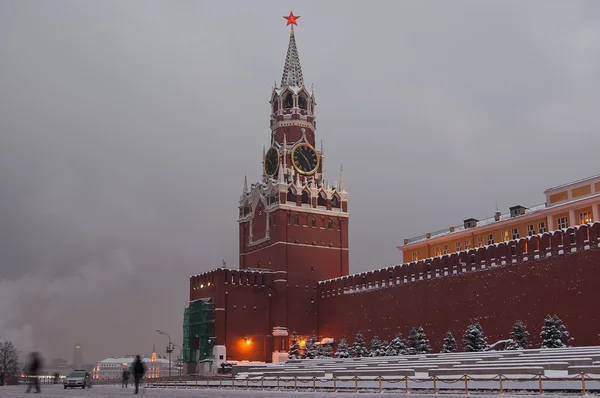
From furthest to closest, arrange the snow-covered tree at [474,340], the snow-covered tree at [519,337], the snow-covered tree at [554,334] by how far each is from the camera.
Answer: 1. the snow-covered tree at [474,340]
2. the snow-covered tree at [519,337]
3. the snow-covered tree at [554,334]

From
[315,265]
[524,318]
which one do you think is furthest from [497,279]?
[315,265]

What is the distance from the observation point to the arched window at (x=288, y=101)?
7762cm

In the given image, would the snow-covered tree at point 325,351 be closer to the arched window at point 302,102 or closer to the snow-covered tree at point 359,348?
the snow-covered tree at point 359,348

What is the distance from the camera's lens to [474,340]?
48688 millimetres

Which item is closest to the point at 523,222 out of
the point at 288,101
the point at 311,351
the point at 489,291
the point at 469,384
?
the point at 489,291

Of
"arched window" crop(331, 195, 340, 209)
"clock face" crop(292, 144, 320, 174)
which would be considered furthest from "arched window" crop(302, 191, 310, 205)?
"arched window" crop(331, 195, 340, 209)

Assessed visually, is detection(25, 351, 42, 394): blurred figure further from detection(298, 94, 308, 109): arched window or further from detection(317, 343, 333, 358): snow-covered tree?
detection(298, 94, 308, 109): arched window

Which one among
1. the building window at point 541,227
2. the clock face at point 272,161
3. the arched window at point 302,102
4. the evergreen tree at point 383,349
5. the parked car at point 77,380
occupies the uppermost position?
the arched window at point 302,102

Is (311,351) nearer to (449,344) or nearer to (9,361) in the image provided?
(449,344)

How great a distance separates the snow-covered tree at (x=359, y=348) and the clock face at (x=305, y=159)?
19442mm

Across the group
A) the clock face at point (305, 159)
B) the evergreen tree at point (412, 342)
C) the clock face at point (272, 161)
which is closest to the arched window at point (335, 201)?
the clock face at point (305, 159)

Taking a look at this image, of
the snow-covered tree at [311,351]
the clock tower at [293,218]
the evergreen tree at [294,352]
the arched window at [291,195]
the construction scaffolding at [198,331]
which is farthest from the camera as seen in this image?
the arched window at [291,195]

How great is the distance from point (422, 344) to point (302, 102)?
32752 mm

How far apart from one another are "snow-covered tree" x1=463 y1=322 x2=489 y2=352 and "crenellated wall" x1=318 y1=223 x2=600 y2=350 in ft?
4.95
